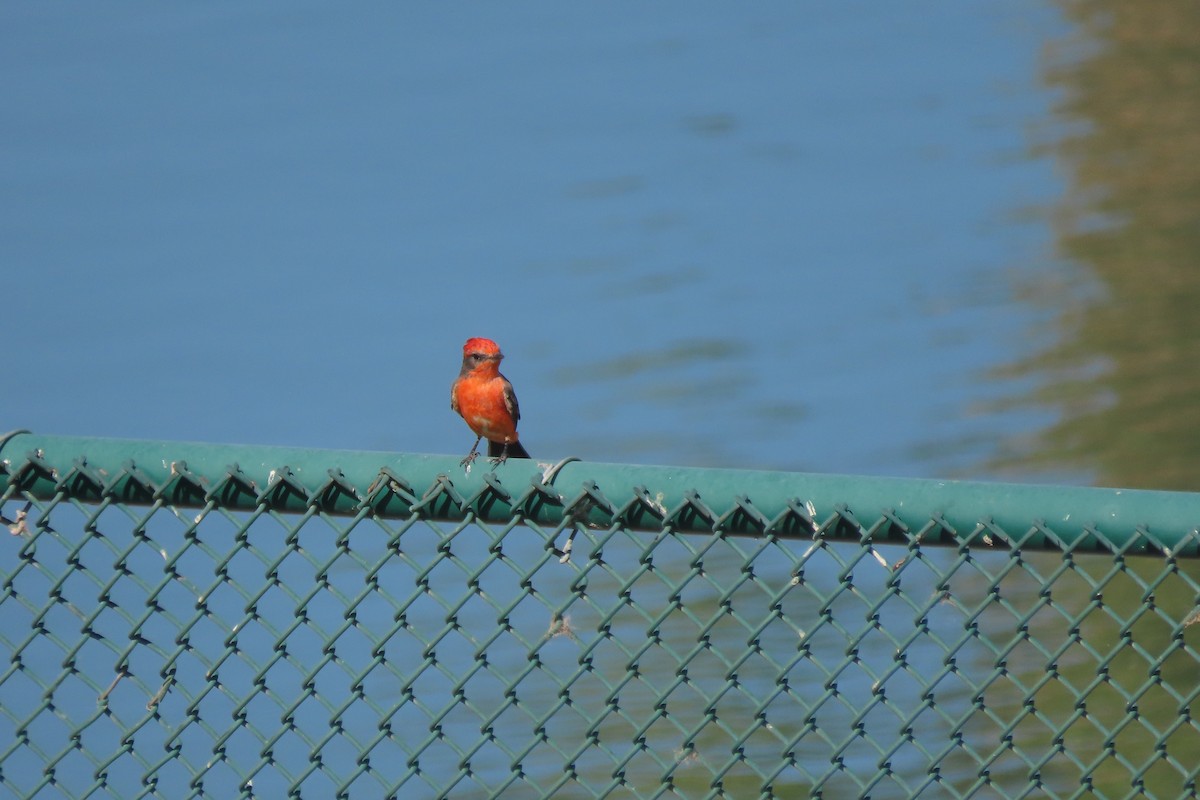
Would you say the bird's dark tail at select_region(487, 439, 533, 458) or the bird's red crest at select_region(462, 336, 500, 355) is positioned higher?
the bird's red crest at select_region(462, 336, 500, 355)

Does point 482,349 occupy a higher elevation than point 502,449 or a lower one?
higher

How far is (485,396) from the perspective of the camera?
15.0ft

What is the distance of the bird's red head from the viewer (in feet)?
15.2

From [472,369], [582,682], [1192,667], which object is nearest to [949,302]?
[1192,667]

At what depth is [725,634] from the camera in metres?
5.89

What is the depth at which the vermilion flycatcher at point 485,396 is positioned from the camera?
458 cm

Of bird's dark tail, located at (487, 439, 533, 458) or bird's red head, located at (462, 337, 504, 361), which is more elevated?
bird's red head, located at (462, 337, 504, 361)

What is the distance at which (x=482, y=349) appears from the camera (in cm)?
464

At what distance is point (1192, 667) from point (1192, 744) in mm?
462

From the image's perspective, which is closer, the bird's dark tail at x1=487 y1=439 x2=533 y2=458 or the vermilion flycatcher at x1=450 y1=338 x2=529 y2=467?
the vermilion flycatcher at x1=450 y1=338 x2=529 y2=467

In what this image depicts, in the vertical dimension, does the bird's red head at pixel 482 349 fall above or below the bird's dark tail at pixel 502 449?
above

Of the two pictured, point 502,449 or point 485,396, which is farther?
point 502,449

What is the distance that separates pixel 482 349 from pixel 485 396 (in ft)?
0.50

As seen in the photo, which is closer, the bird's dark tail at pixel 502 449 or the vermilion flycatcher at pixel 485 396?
the vermilion flycatcher at pixel 485 396
